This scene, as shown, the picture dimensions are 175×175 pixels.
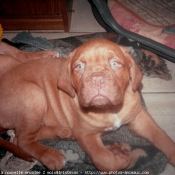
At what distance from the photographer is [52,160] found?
2.31 meters

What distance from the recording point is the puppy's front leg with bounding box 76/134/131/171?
217 cm

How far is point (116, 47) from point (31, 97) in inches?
40.2

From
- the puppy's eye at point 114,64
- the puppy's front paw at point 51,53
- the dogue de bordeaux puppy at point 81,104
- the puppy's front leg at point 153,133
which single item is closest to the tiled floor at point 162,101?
the puppy's front leg at point 153,133

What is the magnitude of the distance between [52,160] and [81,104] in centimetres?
73

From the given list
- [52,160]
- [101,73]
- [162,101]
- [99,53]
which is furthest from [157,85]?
[52,160]

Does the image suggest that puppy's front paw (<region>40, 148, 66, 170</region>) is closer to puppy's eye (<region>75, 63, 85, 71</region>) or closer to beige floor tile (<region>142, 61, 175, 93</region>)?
puppy's eye (<region>75, 63, 85, 71</region>)

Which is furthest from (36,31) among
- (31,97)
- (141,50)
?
(31,97)

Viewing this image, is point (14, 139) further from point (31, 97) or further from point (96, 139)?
point (96, 139)

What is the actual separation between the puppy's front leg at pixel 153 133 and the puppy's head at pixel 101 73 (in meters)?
0.44

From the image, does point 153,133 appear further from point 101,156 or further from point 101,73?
point 101,73

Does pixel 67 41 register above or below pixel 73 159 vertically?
above

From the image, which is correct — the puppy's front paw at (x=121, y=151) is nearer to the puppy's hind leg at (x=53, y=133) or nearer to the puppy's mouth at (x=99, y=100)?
the puppy's hind leg at (x=53, y=133)

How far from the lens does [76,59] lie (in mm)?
2066

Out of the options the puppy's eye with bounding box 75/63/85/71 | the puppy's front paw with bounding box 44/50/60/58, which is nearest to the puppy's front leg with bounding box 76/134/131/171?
the puppy's eye with bounding box 75/63/85/71
